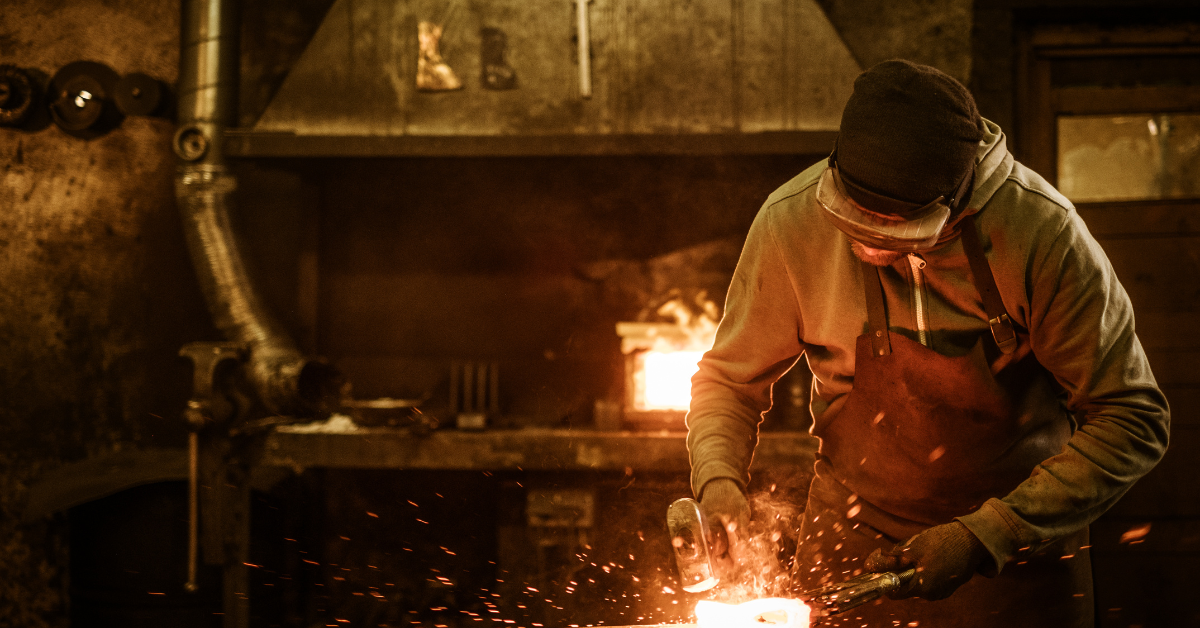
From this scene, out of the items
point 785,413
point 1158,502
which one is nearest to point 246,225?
point 785,413

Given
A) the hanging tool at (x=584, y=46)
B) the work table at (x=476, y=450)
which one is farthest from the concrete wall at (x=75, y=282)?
the hanging tool at (x=584, y=46)

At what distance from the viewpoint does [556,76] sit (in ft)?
10.5

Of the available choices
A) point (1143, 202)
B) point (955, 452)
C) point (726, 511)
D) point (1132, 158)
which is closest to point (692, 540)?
point (726, 511)

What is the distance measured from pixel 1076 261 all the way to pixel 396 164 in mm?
3262

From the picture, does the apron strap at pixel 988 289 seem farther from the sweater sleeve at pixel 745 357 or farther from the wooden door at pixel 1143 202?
the wooden door at pixel 1143 202

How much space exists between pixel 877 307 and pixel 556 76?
84.4 inches

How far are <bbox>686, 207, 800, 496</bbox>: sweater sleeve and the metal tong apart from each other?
0.35 metres

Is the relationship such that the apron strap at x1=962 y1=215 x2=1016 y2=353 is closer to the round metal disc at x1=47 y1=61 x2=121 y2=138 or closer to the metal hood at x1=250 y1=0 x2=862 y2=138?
the metal hood at x1=250 y1=0 x2=862 y2=138

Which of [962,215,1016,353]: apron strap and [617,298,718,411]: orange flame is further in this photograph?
[617,298,718,411]: orange flame

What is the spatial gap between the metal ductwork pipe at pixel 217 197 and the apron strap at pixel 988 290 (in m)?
2.66

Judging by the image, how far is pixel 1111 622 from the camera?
3225mm

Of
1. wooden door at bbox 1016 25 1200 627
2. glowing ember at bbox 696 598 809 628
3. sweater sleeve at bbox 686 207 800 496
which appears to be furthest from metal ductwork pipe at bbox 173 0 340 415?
wooden door at bbox 1016 25 1200 627

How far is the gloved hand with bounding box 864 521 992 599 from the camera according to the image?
1311 mm

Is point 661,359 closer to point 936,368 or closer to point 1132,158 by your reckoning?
point 936,368
